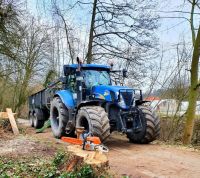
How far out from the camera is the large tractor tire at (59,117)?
36.9 ft

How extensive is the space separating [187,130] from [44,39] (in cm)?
1465

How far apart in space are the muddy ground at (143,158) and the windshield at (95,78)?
200 cm

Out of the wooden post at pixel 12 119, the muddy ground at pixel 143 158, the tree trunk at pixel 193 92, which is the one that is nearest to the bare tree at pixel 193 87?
the tree trunk at pixel 193 92

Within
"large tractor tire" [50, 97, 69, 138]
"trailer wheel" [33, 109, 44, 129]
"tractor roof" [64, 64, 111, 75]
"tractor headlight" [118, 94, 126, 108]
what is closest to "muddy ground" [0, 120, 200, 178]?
"tractor headlight" [118, 94, 126, 108]

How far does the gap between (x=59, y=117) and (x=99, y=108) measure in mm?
2575

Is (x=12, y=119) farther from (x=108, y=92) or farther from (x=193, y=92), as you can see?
(x=193, y=92)

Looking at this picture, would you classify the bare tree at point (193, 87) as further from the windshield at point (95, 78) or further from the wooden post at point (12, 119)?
the wooden post at point (12, 119)

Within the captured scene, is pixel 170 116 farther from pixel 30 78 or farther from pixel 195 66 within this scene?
pixel 30 78

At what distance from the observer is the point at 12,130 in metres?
12.7

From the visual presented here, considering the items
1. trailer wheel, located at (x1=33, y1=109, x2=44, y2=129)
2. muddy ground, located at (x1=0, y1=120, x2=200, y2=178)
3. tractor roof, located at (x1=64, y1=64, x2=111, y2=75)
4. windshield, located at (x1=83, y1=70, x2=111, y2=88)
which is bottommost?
muddy ground, located at (x1=0, y1=120, x2=200, y2=178)

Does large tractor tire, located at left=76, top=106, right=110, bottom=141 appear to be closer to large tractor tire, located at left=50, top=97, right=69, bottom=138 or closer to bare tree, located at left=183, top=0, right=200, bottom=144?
large tractor tire, located at left=50, top=97, right=69, bottom=138

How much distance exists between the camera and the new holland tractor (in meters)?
9.27

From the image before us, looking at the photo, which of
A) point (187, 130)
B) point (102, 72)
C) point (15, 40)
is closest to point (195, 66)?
point (187, 130)

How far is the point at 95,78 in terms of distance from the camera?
1115 cm
